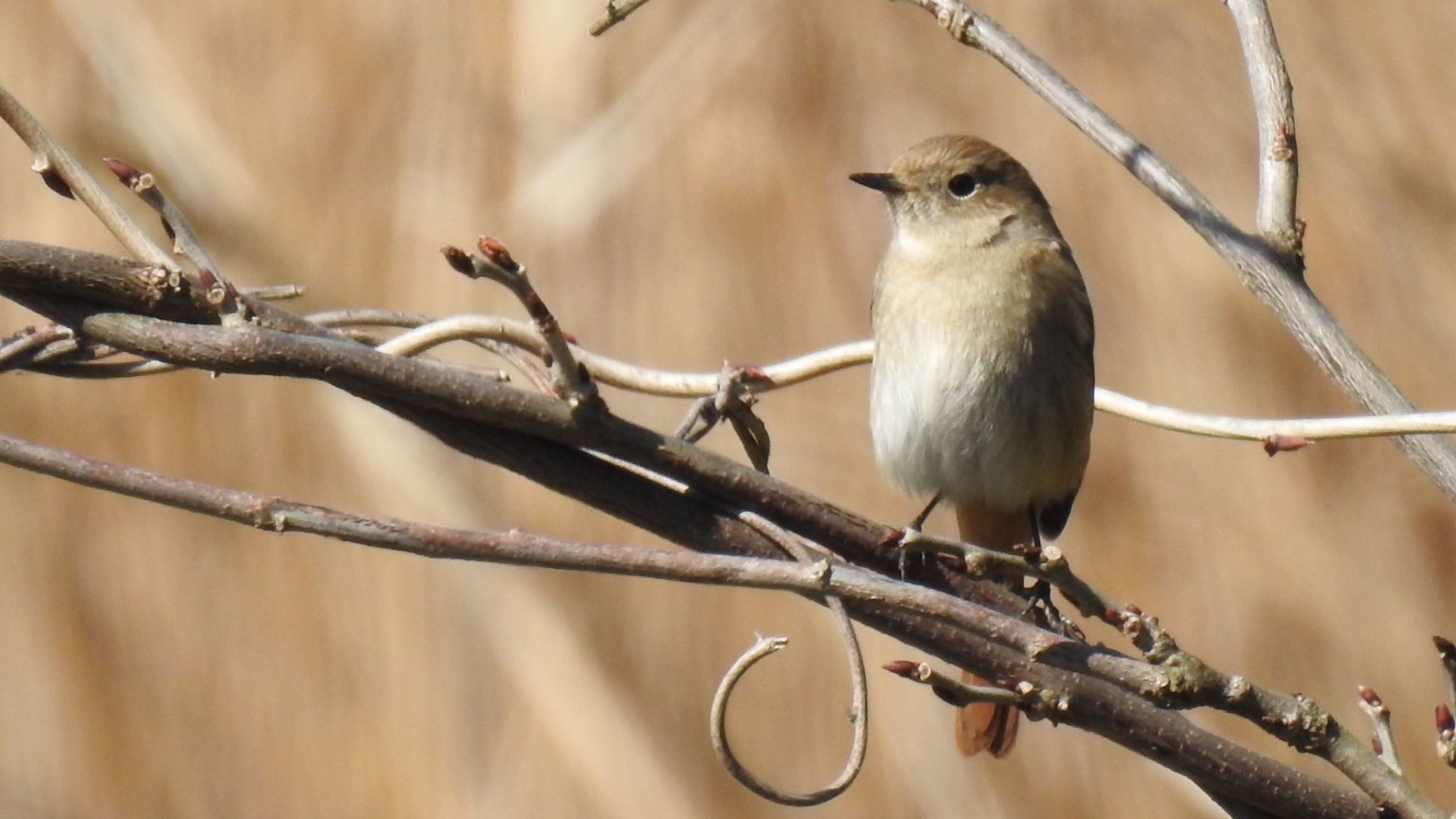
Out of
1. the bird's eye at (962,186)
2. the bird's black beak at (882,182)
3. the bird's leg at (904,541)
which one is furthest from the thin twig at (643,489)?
the bird's eye at (962,186)

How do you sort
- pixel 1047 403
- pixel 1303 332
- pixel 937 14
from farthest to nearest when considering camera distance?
pixel 1047 403 < pixel 937 14 < pixel 1303 332

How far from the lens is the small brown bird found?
8.56 ft

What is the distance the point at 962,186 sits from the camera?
2.80 m

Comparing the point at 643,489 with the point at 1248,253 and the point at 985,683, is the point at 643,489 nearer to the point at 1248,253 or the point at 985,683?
the point at 1248,253

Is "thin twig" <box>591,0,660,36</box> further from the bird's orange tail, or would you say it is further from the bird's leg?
the bird's orange tail

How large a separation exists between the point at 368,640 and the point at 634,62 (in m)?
1.59

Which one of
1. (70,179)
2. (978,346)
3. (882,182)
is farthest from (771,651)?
(882,182)

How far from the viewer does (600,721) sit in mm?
3615

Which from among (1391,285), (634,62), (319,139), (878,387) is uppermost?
(634,62)

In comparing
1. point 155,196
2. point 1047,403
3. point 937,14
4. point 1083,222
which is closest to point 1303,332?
point 937,14

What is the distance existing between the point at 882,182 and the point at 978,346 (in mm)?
356

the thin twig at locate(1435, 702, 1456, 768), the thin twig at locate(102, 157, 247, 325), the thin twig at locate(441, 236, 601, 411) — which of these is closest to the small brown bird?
the thin twig at locate(1435, 702, 1456, 768)

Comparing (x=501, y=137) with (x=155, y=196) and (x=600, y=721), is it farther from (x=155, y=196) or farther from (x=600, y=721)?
(x=155, y=196)

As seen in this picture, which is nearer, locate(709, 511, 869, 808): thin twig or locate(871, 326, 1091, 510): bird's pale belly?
locate(709, 511, 869, 808): thin twig
